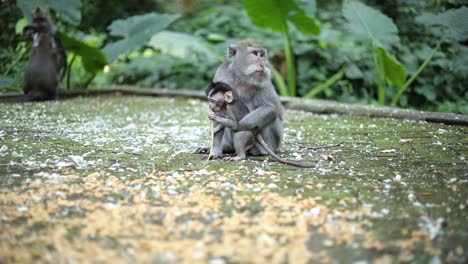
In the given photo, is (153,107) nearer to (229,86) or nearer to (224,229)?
(229,86)

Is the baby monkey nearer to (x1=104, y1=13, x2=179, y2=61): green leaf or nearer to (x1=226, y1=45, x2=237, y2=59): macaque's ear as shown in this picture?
(x1=226, y1=45, x2=237, y2=59): macaque's ear

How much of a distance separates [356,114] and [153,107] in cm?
288

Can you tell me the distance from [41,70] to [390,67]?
4.92m

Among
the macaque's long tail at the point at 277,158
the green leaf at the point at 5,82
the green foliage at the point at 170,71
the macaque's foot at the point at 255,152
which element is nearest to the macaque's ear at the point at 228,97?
the macaque's long tail at the point at 277,158

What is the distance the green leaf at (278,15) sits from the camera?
23.9 feet

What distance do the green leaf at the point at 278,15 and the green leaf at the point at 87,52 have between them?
2.42m

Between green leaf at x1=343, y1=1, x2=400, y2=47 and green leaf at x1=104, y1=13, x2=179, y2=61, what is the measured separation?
2.70m

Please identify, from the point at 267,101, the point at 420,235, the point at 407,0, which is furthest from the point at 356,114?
the point at 420,235

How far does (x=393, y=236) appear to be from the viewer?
2.35 m

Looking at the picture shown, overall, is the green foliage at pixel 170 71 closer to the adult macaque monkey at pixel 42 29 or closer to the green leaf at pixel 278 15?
the green leaf at pixel 278 15

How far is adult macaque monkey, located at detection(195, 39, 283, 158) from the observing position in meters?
4.09

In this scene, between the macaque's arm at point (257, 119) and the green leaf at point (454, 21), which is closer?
the macaque's arm at point (257, 119)

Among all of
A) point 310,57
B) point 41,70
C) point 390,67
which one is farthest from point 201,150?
point 310,57

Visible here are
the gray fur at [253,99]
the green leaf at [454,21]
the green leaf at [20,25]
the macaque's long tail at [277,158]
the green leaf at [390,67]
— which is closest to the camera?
the macaque's long tail at [277,158]
